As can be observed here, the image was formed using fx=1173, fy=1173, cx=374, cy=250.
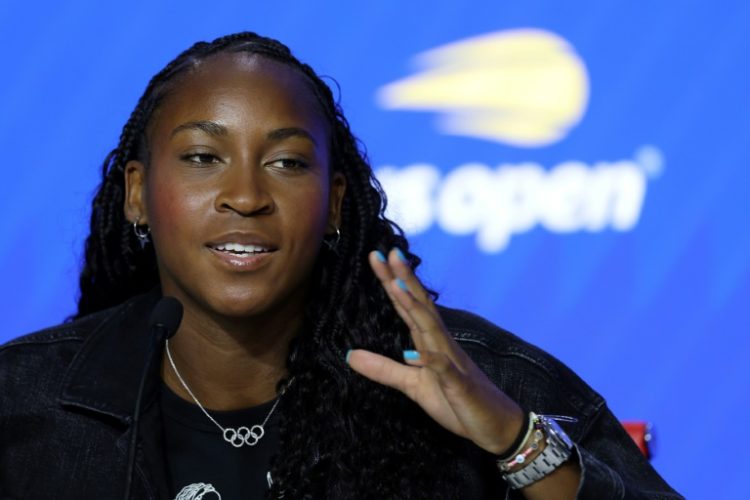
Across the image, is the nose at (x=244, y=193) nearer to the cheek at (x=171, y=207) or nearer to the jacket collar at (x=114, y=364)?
the cheek at (x=171, y=207)

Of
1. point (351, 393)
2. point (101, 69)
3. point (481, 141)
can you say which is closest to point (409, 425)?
point (351, 393)

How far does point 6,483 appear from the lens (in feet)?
5.98

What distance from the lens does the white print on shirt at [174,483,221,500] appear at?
178 cm

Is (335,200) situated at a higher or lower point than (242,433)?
higher

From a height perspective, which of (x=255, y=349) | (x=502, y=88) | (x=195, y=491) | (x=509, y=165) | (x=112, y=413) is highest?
(x=502, y=88)

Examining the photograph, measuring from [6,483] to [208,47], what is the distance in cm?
76

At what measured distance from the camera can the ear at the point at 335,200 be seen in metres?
1.91

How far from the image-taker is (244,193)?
1680 millimetres

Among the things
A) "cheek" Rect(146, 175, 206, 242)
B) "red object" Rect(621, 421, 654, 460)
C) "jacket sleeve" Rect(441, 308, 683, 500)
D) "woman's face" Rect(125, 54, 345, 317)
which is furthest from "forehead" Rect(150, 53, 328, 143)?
"red object" Rect(621, 421, 654, 460)

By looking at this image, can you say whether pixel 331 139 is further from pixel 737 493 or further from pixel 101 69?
pixel 737 493

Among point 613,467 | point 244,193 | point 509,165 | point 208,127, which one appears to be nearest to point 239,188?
point 244,193

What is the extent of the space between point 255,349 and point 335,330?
0.13m

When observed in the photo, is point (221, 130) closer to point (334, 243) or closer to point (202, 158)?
point (202, 158)

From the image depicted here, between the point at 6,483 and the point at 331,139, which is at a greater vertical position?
the point at 331,139
